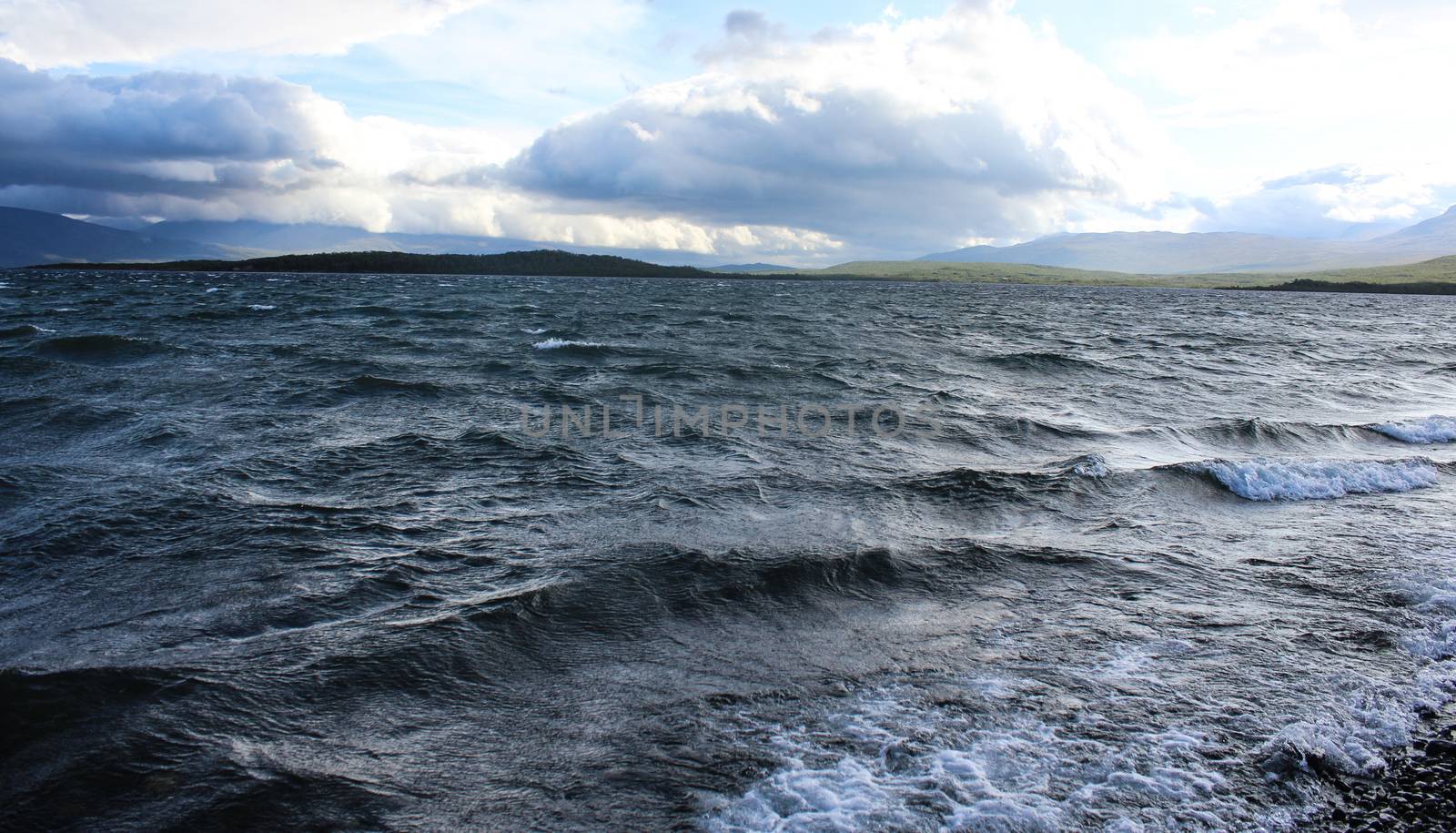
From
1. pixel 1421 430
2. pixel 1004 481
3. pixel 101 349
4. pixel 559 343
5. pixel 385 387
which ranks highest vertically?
pixel 559 343

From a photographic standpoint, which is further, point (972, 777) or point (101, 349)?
point (101, 349)

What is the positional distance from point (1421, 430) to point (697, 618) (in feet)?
66.3

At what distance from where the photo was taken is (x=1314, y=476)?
13.7 metres

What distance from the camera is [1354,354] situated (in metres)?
40.5

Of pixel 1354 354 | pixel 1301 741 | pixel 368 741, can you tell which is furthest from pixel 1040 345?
pixel 368 741

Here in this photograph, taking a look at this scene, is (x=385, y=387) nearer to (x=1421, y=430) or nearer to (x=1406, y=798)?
(x=1406, y=798)

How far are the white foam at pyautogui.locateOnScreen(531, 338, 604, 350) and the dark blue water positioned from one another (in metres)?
15.0

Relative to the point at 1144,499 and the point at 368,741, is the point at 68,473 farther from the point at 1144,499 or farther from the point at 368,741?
the point at 1144,499

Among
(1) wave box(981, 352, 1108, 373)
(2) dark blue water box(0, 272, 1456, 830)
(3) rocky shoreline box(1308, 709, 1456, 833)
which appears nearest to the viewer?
(3) rocky shoreline box(1308, 709, 1456, 833)

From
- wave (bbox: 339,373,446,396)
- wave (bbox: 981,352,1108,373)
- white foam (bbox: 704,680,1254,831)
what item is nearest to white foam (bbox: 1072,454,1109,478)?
white foam (bbox: 704,680,1254,831)

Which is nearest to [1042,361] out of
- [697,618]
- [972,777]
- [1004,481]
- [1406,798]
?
[1004,481]

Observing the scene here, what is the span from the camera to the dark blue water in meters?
5.13

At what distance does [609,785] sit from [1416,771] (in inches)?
218

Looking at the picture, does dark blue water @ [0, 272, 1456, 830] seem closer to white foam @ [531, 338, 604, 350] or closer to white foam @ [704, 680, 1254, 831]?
white foam @ [704, 680, 1254, 831]
